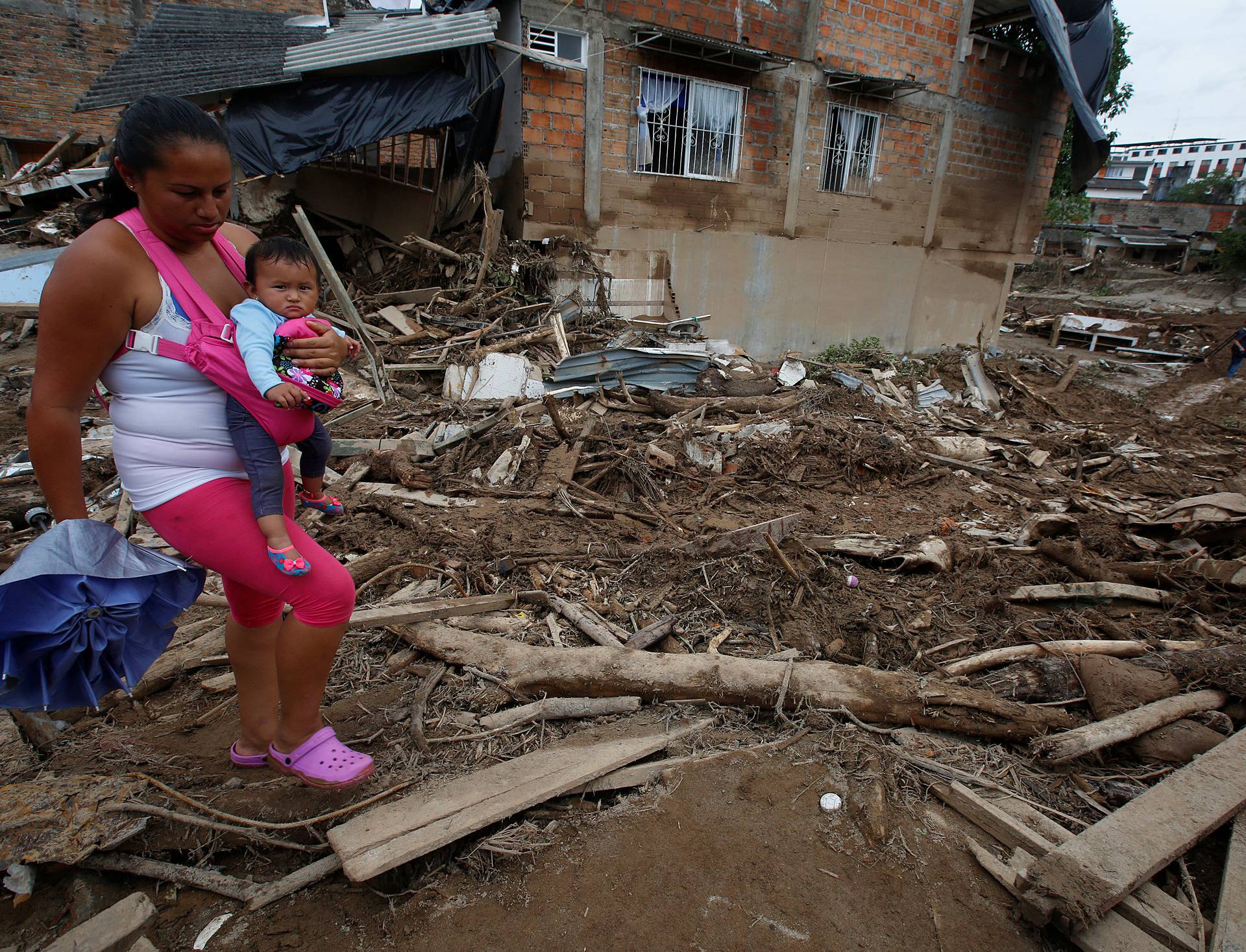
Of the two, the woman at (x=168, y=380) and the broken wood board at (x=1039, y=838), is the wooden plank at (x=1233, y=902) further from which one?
the woman at (x=168, y=380)

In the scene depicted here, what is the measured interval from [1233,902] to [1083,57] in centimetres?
1591

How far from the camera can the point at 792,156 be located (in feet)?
37.6

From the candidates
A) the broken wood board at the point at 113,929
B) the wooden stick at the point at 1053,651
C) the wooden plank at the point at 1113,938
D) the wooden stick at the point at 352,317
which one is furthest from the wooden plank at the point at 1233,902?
the wooden stick at the point at 352,317

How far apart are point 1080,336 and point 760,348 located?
1205 centimetres

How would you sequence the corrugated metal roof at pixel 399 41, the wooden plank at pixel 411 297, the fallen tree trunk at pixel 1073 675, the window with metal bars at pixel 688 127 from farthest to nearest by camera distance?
the window with metal bars at pixel 688 127, the wooden plank at pixel 411 297, the corrugated metal roof at pixel 399 41, the fallen tree trunk at pixel 1073 675

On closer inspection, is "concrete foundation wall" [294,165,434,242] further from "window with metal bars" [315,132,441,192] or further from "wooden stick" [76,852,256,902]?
"wooden stick" [76,852,256,902]

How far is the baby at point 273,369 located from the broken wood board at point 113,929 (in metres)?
1.04

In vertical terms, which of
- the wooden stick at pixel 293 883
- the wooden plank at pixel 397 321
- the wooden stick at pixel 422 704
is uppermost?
the wooden plank at pixel 397 321

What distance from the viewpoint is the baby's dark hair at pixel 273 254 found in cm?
186

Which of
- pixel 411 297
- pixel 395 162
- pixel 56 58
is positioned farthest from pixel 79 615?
pixel 56 58

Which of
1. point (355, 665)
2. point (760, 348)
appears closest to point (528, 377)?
point (355, 665)

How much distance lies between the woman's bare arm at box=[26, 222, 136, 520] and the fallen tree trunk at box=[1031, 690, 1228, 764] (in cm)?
375

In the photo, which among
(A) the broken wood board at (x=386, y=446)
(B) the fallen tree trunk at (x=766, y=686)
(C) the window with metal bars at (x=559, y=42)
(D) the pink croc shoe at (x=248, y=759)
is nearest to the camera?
(D) the pink croc shoe at (x=248, y=759)

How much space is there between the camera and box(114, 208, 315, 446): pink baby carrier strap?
1.70 metres
